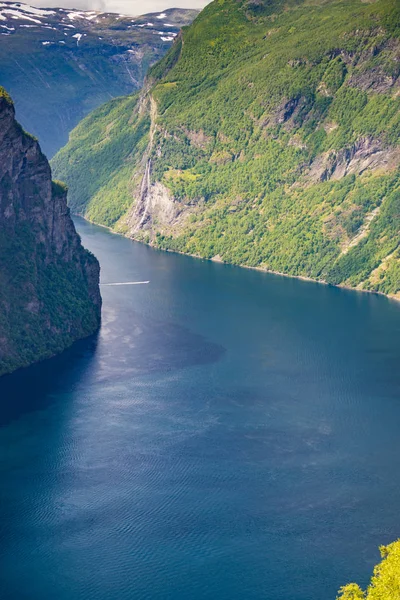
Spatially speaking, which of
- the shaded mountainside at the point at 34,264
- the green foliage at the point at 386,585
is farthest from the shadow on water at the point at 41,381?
the green foliage at the point at 386,585

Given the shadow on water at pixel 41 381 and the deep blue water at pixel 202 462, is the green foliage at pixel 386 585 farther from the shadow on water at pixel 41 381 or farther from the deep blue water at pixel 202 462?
the shadow on water at pixel 41 381

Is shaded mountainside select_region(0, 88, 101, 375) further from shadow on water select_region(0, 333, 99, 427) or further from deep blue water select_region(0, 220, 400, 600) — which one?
deep blue water select_region(0, 220, 400, 600)

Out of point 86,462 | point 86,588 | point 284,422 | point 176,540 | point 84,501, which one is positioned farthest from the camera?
point 284,422

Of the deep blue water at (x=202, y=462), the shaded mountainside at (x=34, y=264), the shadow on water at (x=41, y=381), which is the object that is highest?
the shaded mountainside at (x=34, y=264)

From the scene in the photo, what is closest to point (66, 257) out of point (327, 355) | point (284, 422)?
point (327, 355)

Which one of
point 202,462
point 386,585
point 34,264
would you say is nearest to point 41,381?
point 34,264

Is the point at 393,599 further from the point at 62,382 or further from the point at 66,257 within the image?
the point at 66,257

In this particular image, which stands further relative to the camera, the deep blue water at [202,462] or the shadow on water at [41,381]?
the shadow on water at [41,381]

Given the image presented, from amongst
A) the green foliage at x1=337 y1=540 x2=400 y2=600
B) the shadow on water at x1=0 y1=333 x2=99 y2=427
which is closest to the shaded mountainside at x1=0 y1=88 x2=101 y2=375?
the shadow on water at x1=0 y1=333 x2=99 y2=427
